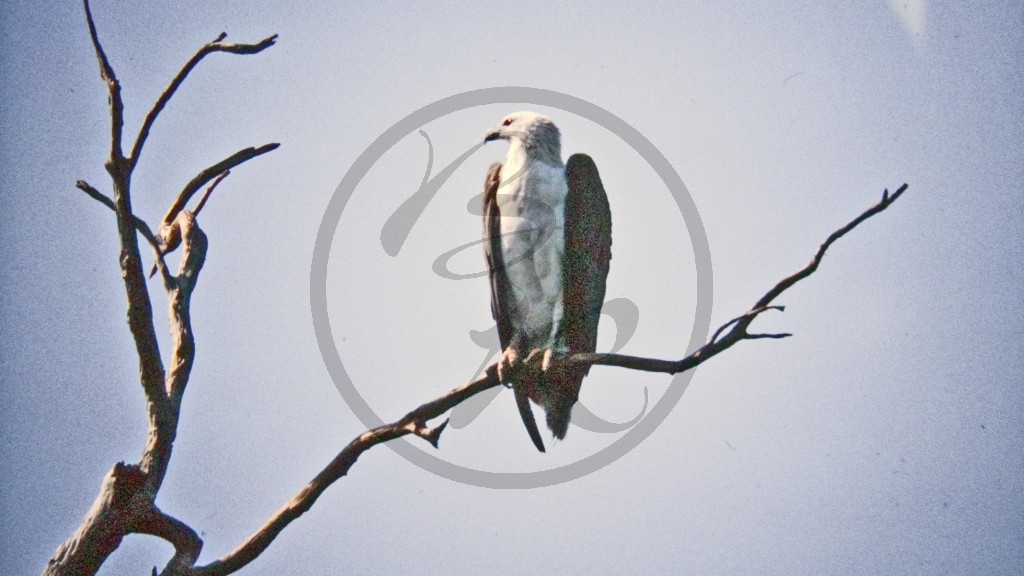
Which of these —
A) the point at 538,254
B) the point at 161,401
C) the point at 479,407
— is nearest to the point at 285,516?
the point at 161,401

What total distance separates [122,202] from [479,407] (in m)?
2.89

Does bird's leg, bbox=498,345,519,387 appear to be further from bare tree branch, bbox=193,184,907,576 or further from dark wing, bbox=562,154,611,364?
bare tree branch, bbox=193,184,907,576

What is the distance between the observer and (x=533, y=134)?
6270mm

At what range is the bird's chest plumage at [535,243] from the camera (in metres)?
5.77

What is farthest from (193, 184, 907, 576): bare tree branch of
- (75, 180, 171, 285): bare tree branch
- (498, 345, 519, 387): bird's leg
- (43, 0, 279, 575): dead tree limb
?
(75, 180, 171, 285): bare tree branch

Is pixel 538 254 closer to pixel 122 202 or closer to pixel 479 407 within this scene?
pixel 479 407

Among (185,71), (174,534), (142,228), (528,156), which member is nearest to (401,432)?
(174,534)

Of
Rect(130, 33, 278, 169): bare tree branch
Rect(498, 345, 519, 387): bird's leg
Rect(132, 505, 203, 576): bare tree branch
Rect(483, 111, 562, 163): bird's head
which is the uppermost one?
Rect(483, 111, 562, 163): bird's head

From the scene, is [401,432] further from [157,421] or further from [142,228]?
[142,228]

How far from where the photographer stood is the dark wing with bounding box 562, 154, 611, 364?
5.70 m

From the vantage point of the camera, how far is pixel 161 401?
4078 millimetres

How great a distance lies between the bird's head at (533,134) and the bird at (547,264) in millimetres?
83

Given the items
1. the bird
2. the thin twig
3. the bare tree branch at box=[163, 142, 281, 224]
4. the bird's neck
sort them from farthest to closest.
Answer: the bird's neck < the bird < the thin twig < the bare tree branch at box=[163, 142, 281, 224]

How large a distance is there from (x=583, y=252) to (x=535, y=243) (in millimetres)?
347
